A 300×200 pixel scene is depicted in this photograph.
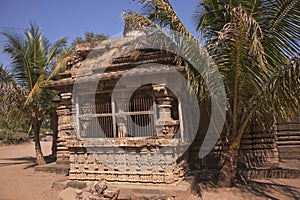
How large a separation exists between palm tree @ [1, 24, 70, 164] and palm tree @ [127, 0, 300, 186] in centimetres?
728

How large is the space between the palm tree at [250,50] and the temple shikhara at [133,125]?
104cm

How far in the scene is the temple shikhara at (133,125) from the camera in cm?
759

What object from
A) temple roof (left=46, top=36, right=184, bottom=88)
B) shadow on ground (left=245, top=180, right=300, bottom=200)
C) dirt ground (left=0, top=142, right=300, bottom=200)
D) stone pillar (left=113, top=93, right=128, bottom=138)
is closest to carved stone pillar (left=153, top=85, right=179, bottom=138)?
temple roof (left=46, top=36, right=184, bottom=88)

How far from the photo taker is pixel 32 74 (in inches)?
508

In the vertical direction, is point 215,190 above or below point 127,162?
below

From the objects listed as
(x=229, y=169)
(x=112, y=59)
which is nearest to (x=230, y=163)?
(x=229, y=169)

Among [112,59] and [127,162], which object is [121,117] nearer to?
[127,162]

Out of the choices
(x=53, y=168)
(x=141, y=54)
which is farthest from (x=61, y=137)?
(x=141, y=54)

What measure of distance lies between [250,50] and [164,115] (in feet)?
9.51

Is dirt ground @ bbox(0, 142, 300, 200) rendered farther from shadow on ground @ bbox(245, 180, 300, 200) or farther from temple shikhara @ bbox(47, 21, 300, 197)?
temple shikhara @ bbox(47, 21, 300, 197)

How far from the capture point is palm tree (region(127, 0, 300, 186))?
6082mm

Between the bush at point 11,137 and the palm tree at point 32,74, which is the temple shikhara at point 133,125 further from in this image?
the bush at point 11,137

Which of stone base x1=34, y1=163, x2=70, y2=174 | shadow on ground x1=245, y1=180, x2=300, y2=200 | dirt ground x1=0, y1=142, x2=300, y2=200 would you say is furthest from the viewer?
stone base x1=34, y1=163, x2=70, y2=174

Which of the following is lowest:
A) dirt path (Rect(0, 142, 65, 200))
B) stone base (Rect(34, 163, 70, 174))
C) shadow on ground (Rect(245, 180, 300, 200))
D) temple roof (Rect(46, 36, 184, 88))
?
dirt path (Rect(0, 142, 65, 200))
